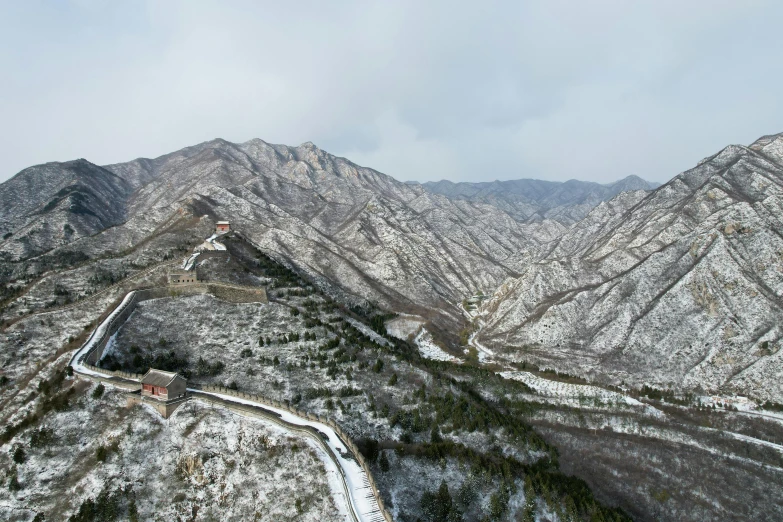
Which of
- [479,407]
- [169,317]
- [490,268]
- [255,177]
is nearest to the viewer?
[479,407]

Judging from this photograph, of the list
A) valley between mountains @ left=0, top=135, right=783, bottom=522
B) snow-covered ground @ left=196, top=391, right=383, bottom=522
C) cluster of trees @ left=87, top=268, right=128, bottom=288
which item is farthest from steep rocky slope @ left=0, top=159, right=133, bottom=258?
snow-covered ground @ left=196, top=391, right=383, bottom=522

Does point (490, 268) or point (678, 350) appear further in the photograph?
point (490, 268)

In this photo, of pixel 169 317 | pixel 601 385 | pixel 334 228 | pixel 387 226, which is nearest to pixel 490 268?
pixel 387 226

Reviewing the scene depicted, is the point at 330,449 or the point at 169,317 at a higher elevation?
the point at 169,317

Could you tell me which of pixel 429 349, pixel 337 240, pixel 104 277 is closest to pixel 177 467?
pixel 104 277

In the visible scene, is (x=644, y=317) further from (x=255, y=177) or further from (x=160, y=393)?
(x=255, y=177)

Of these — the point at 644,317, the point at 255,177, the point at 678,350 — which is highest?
the point at 255,177
